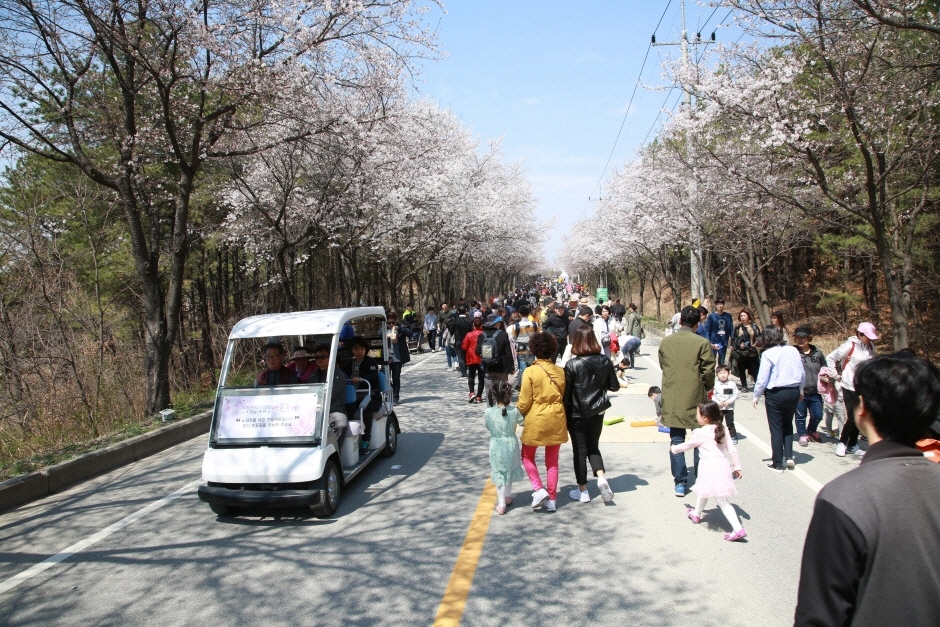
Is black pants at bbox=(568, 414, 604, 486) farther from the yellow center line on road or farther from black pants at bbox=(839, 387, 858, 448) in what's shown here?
black pants at bbox=(839, 387, 858, 448)

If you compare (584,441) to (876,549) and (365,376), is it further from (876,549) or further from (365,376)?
(876,549)

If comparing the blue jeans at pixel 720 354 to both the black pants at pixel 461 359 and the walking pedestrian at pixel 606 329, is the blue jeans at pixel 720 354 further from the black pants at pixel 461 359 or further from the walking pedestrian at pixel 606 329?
the black pants at pixel 461 359

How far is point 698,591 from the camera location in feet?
15.8

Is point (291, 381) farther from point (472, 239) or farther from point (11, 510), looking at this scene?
point (472, 239)

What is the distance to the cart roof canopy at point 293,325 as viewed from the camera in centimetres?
759

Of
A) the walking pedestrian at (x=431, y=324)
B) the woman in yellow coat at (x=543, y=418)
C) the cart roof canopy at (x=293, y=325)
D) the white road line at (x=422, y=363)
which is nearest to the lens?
the woman in yellow coat at (x=543, y=418)

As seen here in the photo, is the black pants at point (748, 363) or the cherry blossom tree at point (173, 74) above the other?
the cherry blossom tree at point (173, 74)

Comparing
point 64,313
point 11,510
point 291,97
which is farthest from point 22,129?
point 11,510

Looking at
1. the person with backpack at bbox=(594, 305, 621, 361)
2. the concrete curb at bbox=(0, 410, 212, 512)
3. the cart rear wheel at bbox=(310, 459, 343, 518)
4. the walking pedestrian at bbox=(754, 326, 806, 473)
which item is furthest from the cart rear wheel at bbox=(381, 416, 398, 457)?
the person with backpack at bbox=(594, 305, 621, 361)

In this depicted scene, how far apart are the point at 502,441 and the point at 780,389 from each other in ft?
11.0

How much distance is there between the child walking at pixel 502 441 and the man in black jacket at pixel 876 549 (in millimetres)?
4649

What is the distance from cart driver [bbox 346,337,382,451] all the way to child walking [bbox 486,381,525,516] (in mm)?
2077

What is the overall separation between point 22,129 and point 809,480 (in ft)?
45.8

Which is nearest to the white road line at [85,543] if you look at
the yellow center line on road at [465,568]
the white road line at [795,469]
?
the yellow center line on road at [465,568]
